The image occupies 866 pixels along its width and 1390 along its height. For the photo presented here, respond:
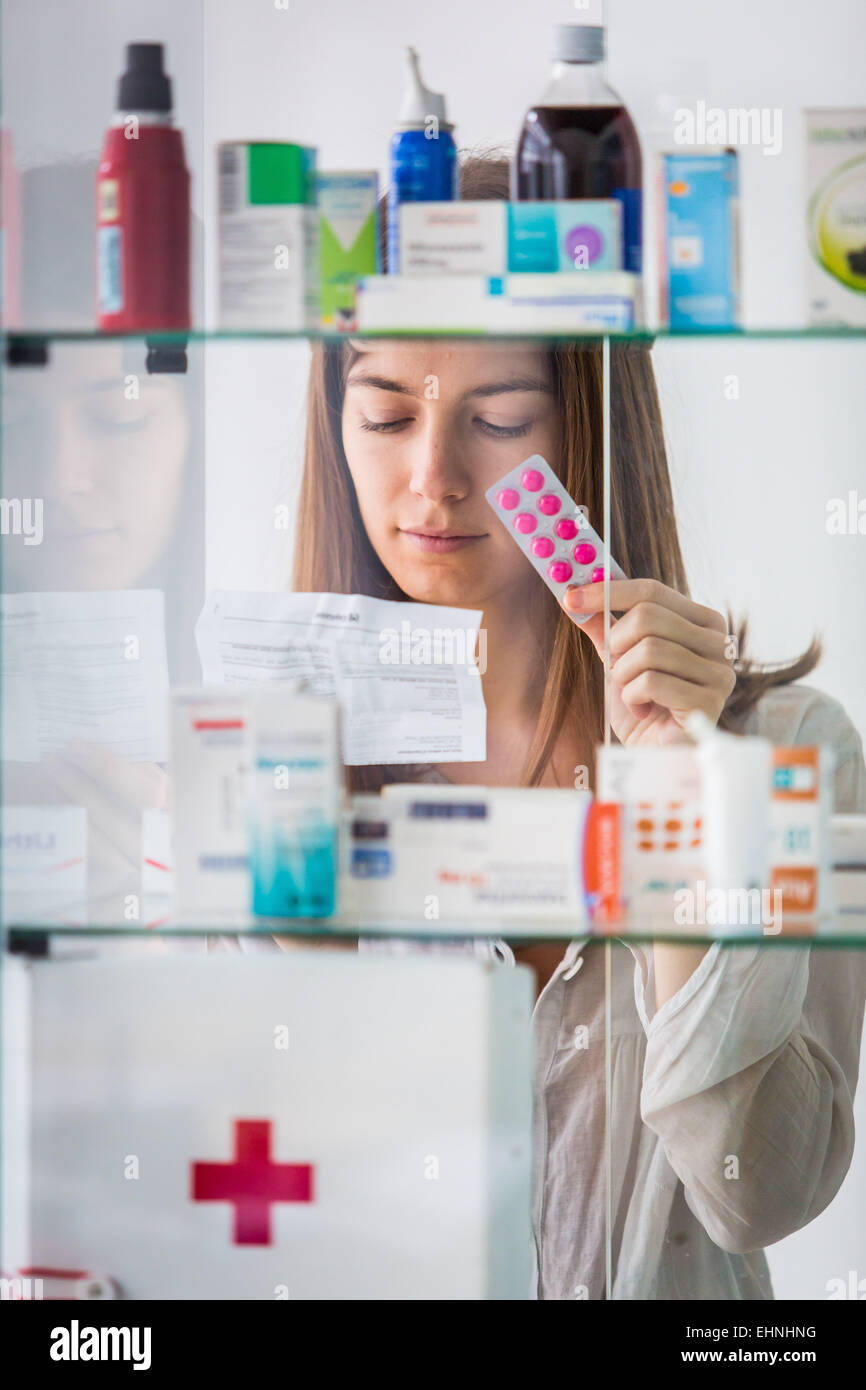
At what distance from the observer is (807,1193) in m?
1.11

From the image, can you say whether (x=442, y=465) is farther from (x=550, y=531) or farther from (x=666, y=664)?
(x=666, y=664)

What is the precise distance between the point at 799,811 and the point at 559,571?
36 cm

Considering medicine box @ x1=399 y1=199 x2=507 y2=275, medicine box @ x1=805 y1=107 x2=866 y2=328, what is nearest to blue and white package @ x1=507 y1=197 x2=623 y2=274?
medicine box @ x1=399 y1=199 x2=507 y2=275

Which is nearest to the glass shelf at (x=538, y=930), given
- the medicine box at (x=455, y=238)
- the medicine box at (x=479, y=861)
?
the medicine box at (x=479, y=861)

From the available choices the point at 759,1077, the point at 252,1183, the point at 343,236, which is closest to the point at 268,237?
the point at 343,236

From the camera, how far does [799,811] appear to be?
732 mm

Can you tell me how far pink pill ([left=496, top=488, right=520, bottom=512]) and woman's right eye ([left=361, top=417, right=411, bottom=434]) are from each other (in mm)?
115

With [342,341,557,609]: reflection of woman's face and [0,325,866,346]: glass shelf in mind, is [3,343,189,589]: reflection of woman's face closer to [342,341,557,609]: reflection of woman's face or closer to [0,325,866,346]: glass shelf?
[342,341,557,609]: reflection of woman's face

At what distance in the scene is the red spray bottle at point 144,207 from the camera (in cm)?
77

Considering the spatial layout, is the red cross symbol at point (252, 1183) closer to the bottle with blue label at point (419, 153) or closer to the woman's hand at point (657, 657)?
the woman's hand at point (657, 657)

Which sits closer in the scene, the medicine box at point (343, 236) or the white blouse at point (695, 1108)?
the medicine box at point (343, 236)

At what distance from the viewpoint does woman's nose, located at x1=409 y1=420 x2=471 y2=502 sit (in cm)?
109

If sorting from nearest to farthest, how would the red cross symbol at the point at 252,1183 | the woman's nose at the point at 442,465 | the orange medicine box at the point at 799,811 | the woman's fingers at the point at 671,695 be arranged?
the orange medicine box at the point at 799,811 → the red cross symbol at the point at 252,1183 → the woman's fingers at the point at 671,695 → the woman's nose at the point at 442,465

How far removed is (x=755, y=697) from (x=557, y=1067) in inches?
14.3
